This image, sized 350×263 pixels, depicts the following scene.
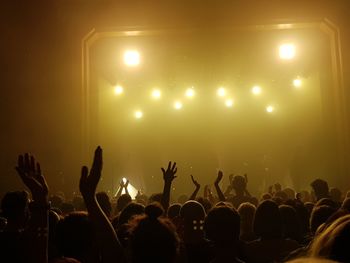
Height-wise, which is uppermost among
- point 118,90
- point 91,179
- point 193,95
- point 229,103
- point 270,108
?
point 118,90

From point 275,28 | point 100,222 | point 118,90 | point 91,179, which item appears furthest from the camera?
point 118,90

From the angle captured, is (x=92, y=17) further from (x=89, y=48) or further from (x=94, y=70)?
(x=94, y=70)

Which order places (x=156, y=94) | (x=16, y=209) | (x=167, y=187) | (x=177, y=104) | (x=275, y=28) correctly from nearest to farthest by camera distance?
(x=16, y=209)
(x=167, y=187)
(x=275, y=28)
(x=156, y=94)
(x=177, y=104)

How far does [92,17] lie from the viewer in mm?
14500

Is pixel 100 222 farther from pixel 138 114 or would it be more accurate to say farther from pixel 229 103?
pixel 138 114

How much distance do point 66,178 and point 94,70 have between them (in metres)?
4.01

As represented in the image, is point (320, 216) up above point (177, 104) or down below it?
below

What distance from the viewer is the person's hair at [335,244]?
1642mm

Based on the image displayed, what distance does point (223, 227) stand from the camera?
11.6ft

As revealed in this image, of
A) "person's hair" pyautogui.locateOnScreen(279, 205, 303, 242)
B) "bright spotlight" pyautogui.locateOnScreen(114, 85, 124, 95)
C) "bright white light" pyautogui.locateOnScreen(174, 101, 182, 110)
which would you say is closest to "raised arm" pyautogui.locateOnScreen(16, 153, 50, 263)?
"person's hair" pyautogui.locateOnScreen(279, 205, 303, 242)

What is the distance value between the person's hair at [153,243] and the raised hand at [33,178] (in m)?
0.88

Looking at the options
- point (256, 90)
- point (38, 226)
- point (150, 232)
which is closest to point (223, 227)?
point (150, 232)

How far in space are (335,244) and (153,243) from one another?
0.98 metres

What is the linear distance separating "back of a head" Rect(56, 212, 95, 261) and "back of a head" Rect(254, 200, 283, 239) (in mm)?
1741
